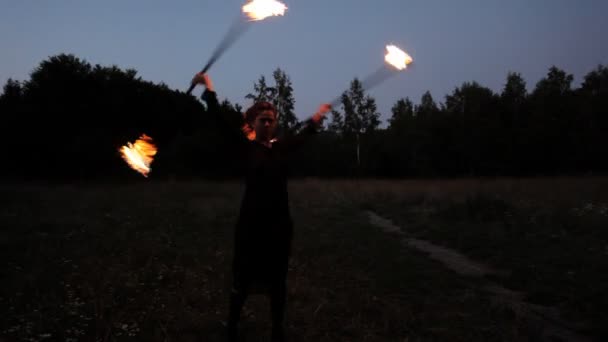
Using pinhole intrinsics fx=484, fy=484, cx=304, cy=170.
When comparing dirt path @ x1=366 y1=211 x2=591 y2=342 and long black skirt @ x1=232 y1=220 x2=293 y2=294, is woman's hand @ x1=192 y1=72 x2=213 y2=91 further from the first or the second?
dirt path @ x1=366 y1=211 x2=591 y2=342

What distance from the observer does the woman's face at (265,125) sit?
3885 mm

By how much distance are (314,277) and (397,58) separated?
3761 millimetres

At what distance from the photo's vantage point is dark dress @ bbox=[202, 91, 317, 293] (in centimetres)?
366

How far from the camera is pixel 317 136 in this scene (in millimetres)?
31922

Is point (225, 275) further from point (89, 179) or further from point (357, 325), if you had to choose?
point (89, 179)

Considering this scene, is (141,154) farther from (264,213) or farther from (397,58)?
(397,58)

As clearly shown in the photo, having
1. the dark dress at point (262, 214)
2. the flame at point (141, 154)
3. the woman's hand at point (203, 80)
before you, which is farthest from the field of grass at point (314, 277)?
the woman's hand at point (203, 80)

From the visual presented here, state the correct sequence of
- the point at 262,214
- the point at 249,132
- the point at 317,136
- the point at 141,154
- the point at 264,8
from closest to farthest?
the point at 262,214 < the point at 264,8 < the point at 249,132 < the point at 141,154 < the point at 317,136

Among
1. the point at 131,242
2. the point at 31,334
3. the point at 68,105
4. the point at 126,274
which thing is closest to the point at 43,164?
the point at 68,105

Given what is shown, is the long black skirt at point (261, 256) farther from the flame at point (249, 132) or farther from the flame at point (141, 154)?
the flame at point (141, 154)

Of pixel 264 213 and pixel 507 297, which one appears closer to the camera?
pixel 264 213

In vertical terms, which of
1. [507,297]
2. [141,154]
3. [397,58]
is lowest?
[507,297]

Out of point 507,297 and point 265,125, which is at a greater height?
point 265,125

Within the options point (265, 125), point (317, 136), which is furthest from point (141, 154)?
point (317, 136)
